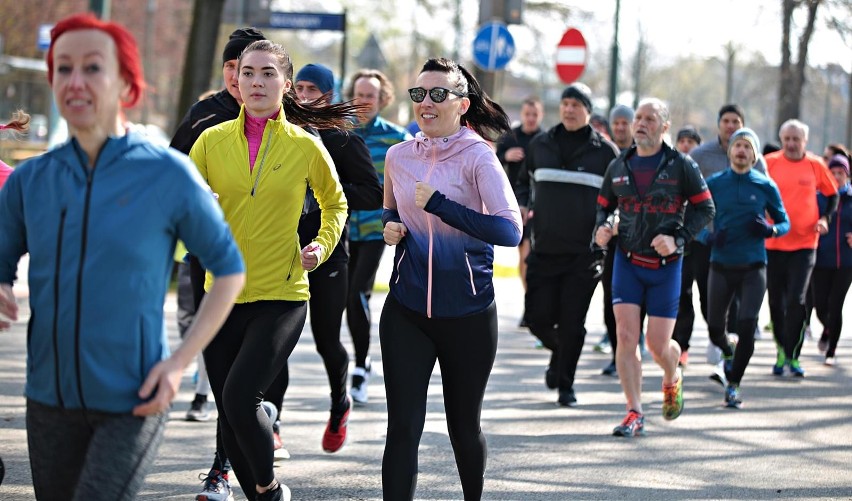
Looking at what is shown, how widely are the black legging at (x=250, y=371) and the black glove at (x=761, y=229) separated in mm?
5198

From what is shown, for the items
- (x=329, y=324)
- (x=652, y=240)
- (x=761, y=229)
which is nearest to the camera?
(x=329, y=324)

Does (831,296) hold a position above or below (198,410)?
above

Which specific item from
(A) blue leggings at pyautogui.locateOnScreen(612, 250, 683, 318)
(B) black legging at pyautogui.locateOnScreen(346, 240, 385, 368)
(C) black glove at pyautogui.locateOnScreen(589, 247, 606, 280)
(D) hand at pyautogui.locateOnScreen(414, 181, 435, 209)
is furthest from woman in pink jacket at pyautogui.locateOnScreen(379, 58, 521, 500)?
(C) black glove at pyautogui.locateOnScreen(589, 247, 606, 280)

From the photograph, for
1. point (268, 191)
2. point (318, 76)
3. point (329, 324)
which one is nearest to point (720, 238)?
point (318, 76)

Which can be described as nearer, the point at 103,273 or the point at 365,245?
the point at 103,273

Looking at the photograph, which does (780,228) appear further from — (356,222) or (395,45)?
(395,45)

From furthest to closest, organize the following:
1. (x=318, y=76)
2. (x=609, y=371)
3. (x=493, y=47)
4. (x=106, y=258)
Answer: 1. (x=493, y=47)
2. (x=609, y=371)
3. (x=318, y=76)
4. (x=106, y=258)

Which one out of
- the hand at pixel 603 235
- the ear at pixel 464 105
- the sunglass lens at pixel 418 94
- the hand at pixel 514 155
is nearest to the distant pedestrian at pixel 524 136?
the hand at pixel 514 155

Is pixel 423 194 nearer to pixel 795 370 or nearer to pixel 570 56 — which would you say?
pixel 795 370

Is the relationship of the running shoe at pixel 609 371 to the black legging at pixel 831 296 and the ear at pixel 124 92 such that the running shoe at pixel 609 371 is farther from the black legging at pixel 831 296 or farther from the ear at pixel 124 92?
the ear at pixel 124 92

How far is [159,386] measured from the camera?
3580 mm

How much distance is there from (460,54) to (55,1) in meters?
17.9

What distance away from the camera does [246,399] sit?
5.36 m

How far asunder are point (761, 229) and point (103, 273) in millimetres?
7222
